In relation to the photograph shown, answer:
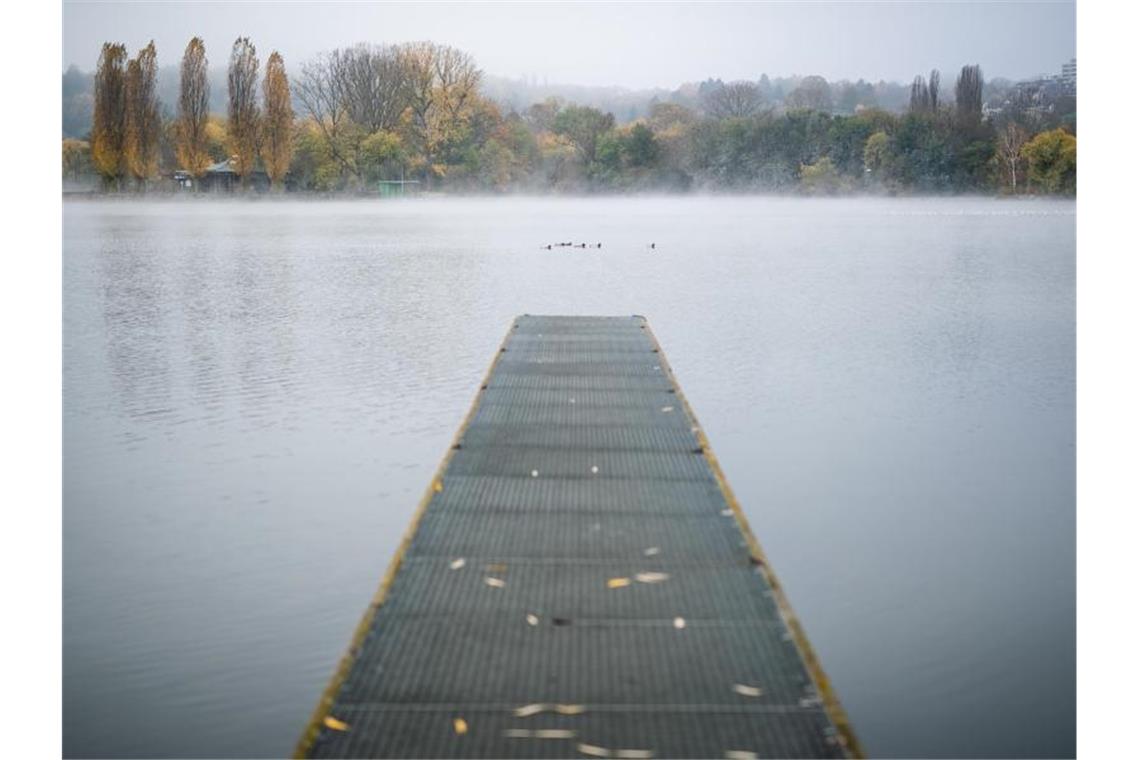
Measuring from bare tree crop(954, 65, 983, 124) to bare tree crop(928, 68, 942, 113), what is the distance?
3.72ft

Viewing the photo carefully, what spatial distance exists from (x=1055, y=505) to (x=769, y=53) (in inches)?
760

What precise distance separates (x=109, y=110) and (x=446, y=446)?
22902mm

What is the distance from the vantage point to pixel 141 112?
25.1 metres

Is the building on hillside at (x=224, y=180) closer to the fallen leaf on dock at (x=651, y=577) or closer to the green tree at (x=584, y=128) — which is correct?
the green tree at (x=584, y=128)

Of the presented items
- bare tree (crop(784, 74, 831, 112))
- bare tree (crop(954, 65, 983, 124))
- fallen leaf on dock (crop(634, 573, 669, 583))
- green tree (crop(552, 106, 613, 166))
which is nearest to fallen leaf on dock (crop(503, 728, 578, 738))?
fallen leaf on dock (crop(634, 573, 669, 583))

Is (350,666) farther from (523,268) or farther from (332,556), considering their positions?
(523,268)

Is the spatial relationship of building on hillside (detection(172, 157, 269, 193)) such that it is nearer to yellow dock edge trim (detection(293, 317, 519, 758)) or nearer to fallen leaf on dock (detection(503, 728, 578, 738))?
yellow dock edge trim (detection(293, 317, 519, 758))

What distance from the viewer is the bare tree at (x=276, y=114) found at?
1145 inches

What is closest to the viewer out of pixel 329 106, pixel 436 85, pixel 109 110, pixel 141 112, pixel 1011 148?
pixel 1011 148

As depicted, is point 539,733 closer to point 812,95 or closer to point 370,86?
point 370,86

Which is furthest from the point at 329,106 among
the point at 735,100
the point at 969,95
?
the point at 969,95

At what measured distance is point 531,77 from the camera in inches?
1405

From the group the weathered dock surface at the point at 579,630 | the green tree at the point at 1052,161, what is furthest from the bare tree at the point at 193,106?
the weathered dock surface at the point at 579,630
